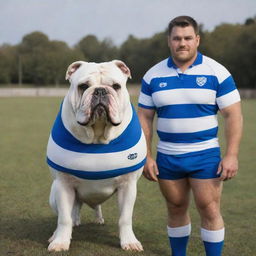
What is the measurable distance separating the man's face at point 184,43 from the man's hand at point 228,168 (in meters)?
0.89

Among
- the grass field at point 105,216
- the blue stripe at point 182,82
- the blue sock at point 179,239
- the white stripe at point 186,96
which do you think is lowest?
the grass field at point 105,216

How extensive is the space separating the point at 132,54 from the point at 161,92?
71852 millimetres

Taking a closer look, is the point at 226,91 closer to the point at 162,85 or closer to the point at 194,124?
the point at 194,124

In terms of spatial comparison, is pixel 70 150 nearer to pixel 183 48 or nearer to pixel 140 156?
pixel 140 156

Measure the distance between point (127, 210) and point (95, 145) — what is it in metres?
0.72

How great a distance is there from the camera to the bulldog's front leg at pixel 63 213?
4.37 metres

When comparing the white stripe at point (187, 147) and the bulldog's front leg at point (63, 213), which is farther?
the bulldog's front leg at point (63, 213)

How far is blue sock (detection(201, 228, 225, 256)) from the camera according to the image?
4004 mm

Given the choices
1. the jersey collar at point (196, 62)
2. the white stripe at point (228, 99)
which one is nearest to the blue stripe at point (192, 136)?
the white stripe at point (228, 99)

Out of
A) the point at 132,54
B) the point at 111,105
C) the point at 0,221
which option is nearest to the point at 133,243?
the point at 111,105

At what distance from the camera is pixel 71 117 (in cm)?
412

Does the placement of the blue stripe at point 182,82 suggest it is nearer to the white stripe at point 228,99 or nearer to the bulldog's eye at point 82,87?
the white stripe at point 228,99

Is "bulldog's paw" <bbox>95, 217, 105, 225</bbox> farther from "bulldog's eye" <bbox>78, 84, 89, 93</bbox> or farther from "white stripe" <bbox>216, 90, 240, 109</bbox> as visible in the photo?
"white stripe" <bbox>216, 90, 240, 109</bbox>

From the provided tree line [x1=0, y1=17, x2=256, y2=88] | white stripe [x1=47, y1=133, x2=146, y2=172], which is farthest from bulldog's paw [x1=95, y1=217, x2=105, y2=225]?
tree line [x1=0, y1=17, x2=256, y2=88]
